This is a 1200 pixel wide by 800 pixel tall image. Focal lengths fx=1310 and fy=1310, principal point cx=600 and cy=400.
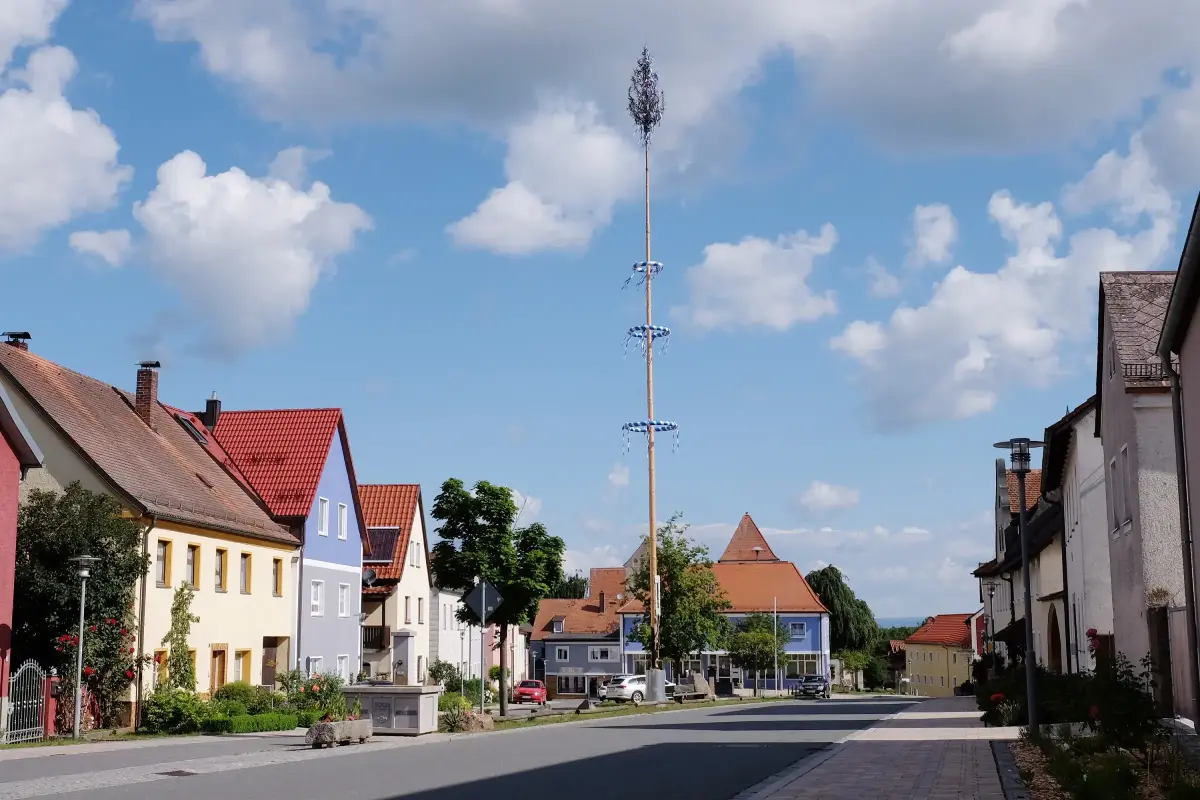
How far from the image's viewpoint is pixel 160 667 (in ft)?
104

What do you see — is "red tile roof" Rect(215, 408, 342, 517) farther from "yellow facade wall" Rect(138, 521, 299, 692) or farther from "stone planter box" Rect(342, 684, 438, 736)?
"stone planter box" Rect(342, 684, 438, 736)

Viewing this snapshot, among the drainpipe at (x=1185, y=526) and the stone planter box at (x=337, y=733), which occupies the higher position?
the drainpipe at (x=1185, y=526)

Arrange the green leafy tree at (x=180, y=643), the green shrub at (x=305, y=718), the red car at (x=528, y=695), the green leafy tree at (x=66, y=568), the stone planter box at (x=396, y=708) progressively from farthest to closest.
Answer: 1. the red car at (x=528, y=695)
2. the green leafy tree at (x=180, y=643)
3. the green shrub at (x=305, y=718)
4. the green leafy tree at (x=66, y=568)
5. the stone planter box at (x=396, y=708)

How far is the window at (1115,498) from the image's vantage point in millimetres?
26516

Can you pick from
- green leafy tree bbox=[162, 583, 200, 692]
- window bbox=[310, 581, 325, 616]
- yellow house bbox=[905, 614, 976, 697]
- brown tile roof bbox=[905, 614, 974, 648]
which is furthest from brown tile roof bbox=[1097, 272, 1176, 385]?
brown tile roof bbox=[905, 614, 974, 648]

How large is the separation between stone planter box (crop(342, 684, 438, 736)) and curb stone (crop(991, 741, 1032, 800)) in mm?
10783

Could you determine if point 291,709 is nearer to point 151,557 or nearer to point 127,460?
point 151,557

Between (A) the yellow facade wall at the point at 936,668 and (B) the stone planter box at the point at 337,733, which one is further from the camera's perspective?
(A) the yellow facade wall at the point at 936,668

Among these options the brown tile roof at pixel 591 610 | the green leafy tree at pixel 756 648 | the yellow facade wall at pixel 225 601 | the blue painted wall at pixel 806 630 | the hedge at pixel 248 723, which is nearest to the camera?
the hedge at pixel 248 723

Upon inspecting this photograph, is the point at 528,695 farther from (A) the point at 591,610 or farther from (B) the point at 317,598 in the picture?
(A) the point at 591,610

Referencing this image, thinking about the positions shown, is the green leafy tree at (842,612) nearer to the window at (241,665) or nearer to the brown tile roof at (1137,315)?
the window at (241,665)

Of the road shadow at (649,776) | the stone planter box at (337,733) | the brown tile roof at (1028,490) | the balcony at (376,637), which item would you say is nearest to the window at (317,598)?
the balcony at (376,637)

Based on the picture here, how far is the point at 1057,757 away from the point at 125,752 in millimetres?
15498

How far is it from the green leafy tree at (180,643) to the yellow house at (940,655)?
80.2 metres
